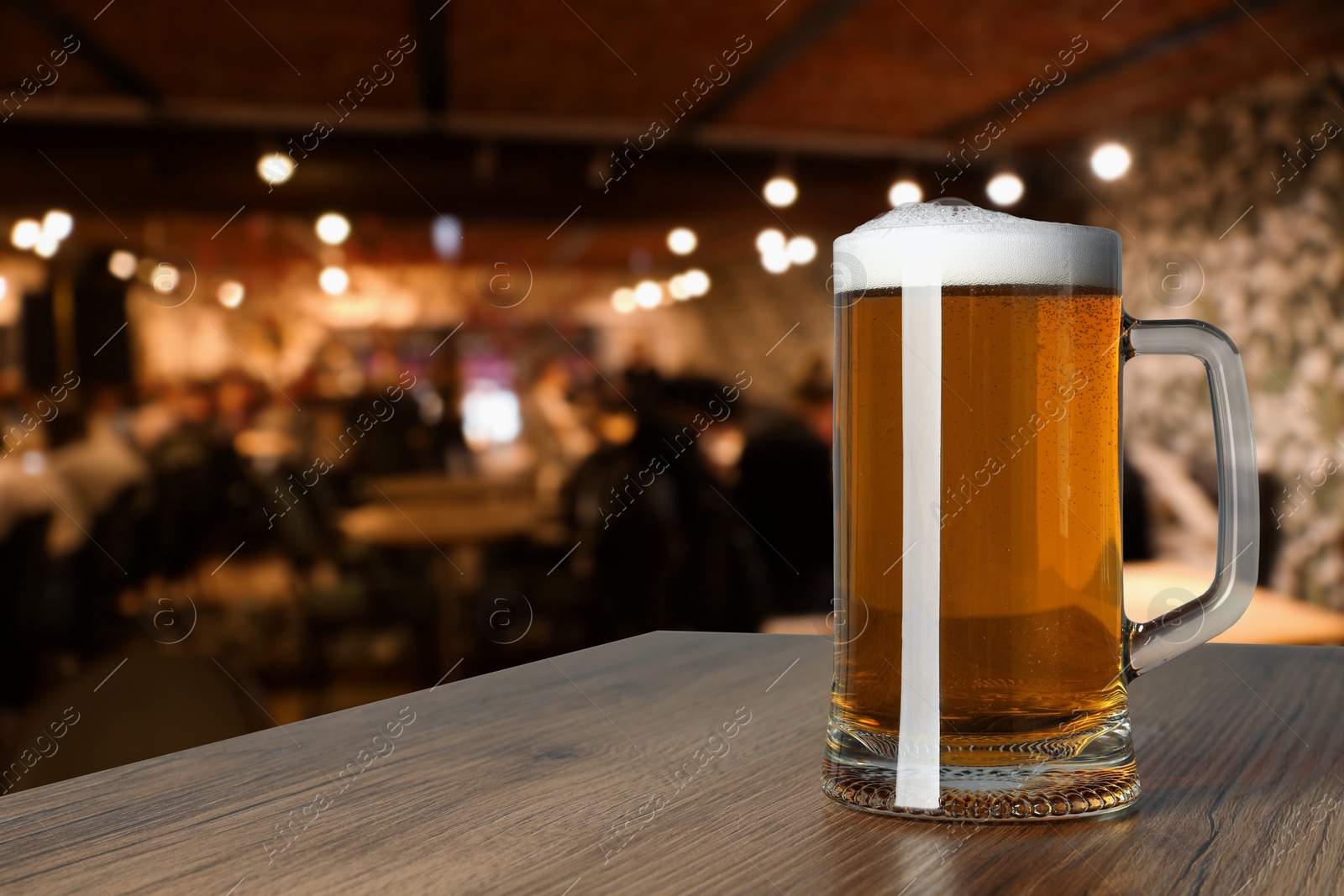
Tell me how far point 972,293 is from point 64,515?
13.8 ft

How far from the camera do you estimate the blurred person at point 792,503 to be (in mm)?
3545

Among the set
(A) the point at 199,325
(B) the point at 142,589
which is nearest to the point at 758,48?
(B) the point at 142,589

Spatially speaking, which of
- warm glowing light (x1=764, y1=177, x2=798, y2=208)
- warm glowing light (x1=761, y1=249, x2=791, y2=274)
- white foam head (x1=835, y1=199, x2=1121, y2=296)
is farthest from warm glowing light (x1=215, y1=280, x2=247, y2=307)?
white foam head (x1=835, y1=199, x2=1121, y2=296)

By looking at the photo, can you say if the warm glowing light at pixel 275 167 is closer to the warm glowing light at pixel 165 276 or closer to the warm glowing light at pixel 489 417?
the warm glowing light at pixel 165 276

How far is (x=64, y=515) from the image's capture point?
400 cm

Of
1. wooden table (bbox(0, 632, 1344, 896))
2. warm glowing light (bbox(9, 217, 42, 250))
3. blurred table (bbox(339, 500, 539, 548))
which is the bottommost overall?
blurred table (bbox(339, 500, 539, 548))

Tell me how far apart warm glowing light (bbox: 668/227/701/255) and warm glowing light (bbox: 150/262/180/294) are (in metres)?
2.79

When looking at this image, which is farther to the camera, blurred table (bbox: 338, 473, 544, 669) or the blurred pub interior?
the blurred pub interior

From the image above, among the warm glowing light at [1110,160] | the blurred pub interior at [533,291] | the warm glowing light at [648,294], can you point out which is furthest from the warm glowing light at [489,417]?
the warm glowing light at [1110,160]

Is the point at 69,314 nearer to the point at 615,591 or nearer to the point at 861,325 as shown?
the point at 615,591

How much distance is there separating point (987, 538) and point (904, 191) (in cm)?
562

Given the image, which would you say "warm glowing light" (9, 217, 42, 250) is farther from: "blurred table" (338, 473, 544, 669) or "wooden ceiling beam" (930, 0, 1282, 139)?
"wooden ceiling beam" (930, 0, 1282, 139)

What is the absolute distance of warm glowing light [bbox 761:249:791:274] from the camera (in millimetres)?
6945

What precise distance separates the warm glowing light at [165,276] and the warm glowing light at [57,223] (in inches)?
18.3
